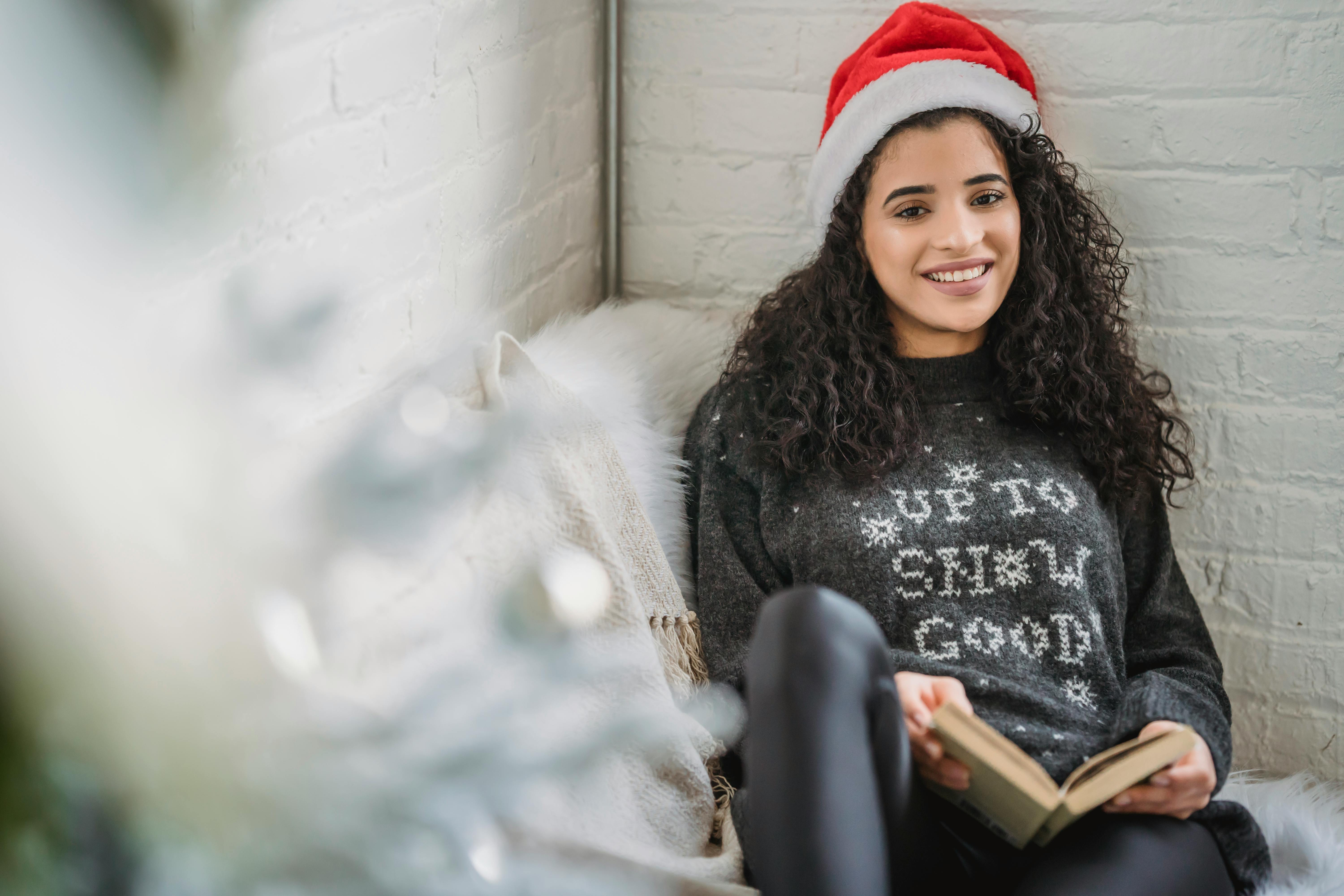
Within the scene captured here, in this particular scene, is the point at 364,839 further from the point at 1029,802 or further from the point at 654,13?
the point at 654,13

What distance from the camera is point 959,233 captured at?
119 cm

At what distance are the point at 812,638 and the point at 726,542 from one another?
1.17 feet

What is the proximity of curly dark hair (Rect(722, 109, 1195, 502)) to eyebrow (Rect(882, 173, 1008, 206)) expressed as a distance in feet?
0.19

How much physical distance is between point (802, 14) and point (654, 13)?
0.74 feet

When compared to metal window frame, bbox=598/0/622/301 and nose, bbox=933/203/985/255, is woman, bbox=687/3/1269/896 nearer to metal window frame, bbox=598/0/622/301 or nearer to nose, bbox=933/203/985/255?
nose, bbox=933/203/985/255

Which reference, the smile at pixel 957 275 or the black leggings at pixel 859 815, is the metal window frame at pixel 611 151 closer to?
the smile at pixel 957 275

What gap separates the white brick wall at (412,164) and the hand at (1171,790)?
0.83m

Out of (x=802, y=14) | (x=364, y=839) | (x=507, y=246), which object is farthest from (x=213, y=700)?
(x=802, y=14)

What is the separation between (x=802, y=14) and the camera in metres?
1.46

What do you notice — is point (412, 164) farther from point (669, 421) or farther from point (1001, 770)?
point (1001, 770)

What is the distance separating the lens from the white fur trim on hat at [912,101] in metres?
1.21

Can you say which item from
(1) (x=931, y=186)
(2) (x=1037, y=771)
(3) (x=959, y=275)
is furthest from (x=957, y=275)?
(2) (x=1037, y=771)

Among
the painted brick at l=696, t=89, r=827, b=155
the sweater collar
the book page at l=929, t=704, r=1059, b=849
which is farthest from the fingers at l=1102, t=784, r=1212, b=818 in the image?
the painted brick at l=696, t=89, r=827, b=155

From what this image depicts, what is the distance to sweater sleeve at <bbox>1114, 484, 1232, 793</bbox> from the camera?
3.51 ft
